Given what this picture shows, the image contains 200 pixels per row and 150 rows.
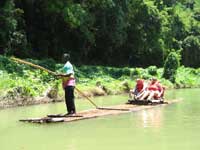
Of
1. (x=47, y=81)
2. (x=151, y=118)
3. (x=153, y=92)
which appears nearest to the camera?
(x=151, y=118)

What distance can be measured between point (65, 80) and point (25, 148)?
193 inches

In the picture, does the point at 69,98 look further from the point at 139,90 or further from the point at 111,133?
the point at 139,90

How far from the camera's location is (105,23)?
40594mm

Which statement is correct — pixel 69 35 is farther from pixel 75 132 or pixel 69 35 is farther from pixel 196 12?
pixel 196 12

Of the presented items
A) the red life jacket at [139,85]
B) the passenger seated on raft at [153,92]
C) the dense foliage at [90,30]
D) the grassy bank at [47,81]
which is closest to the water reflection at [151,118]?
the passenger seated on raft at [153,92]

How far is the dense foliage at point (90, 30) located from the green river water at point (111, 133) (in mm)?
17741

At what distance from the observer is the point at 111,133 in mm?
11609

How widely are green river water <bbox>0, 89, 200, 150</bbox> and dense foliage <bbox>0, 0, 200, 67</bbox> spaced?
17741 millimetres

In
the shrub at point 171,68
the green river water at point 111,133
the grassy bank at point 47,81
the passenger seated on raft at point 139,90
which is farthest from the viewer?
the shrub at point 171,68

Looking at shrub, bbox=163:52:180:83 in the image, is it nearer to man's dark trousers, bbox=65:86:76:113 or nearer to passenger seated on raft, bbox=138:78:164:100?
passenger seated on raft, bbox=138:78:164:100

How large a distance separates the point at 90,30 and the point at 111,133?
95.5 ft

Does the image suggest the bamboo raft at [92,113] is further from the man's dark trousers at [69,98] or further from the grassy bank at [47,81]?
the grassy bank at [47,81]

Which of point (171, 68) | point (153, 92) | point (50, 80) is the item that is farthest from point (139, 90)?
point (171, 68)

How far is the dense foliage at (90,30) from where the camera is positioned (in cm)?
3397
